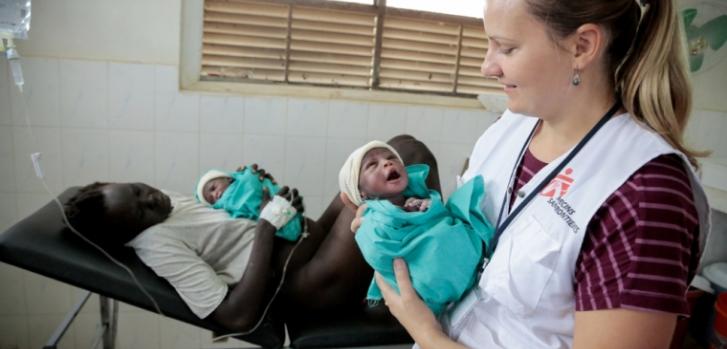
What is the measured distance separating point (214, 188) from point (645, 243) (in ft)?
6.18

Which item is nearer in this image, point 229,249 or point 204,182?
point 229,249

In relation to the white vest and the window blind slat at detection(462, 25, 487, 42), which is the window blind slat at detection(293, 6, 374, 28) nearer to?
the window blind slat at detection(462, 25, 487, 42)

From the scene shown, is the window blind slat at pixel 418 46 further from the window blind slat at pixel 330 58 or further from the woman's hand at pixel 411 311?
the woman's hand at pixel 411 311

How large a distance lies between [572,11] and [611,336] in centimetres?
50

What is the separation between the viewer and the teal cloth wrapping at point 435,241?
1068 millimetres

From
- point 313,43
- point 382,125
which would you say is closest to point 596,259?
point 382,125

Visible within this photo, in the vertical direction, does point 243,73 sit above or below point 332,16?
below

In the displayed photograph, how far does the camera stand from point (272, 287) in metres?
1.93

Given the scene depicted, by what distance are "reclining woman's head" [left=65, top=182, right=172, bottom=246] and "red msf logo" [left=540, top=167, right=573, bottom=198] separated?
4.72 feet

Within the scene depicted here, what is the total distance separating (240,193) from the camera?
221cm

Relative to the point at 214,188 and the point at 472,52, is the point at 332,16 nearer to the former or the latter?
the point at 472,52

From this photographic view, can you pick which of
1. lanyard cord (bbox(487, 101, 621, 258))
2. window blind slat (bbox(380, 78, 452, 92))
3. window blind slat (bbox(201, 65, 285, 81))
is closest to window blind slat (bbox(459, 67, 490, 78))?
window blind slat (bbox(380, 78, 452, 92))

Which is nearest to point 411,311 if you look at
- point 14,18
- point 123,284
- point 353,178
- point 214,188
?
point 353,178

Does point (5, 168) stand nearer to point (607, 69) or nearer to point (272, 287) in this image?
point (272, 287)
